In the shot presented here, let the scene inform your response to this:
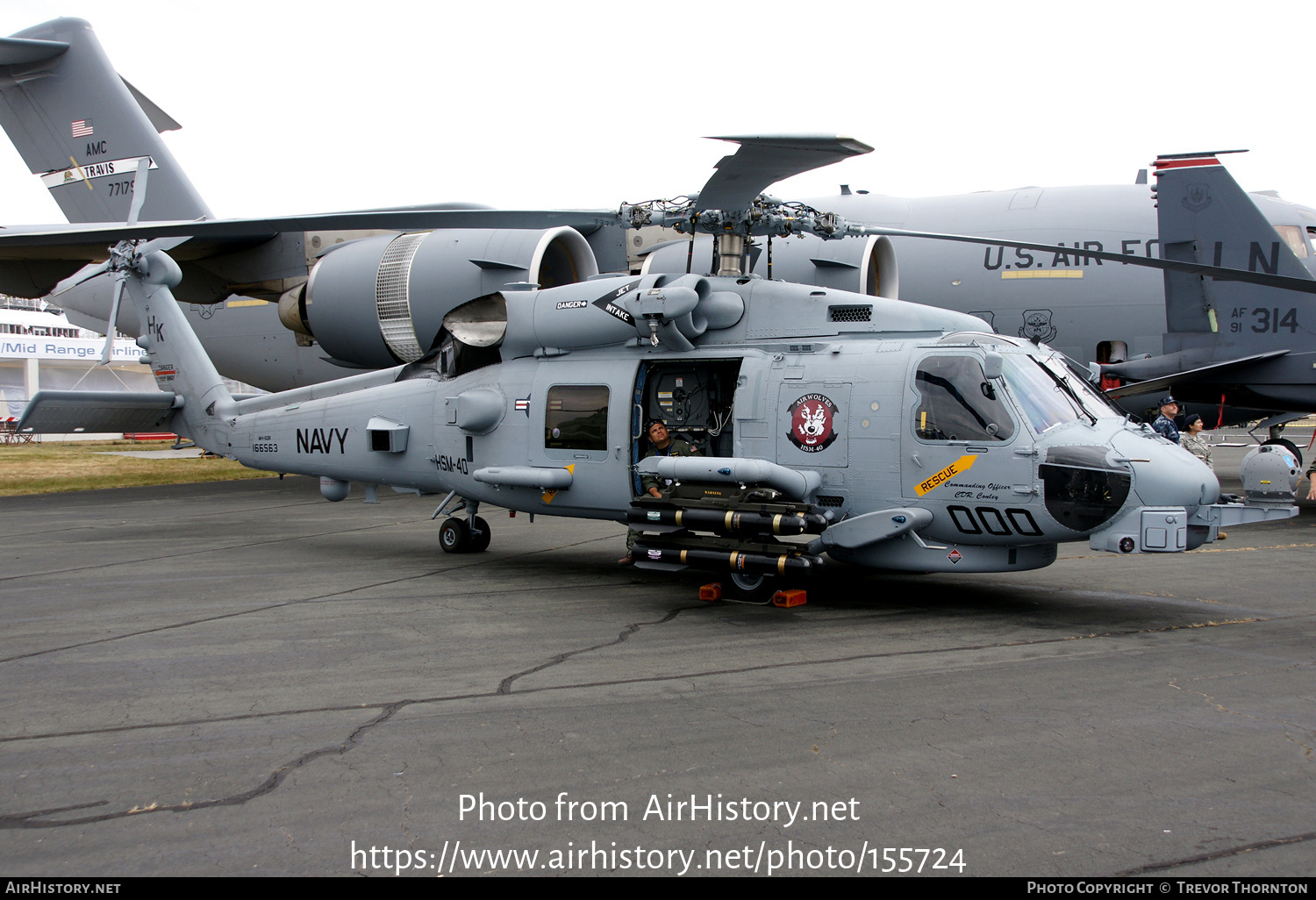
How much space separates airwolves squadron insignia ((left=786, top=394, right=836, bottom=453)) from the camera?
7.66 m

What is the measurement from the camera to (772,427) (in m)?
7.88

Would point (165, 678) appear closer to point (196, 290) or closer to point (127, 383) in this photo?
point (196, 290)

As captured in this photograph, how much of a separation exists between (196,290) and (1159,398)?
16.9 m

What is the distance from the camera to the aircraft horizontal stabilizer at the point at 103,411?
39.3 ft

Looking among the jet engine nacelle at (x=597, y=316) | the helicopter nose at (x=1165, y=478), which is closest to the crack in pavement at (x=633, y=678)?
the helicopter nose at (x=1165, y=478)

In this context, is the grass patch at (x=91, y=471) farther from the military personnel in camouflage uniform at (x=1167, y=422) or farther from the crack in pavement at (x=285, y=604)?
the military personnel in camouflage uniform at (x=1167, y=422)

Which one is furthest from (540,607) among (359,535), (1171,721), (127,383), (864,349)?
(127,383)

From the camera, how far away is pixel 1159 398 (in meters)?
14.6

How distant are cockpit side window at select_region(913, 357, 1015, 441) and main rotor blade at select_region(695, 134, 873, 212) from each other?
1.86 metres

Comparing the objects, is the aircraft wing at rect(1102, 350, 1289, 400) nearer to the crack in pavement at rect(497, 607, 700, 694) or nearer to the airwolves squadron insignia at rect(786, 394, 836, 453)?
the airwolves squadron insignia at rect(786, 394, 836, 453)

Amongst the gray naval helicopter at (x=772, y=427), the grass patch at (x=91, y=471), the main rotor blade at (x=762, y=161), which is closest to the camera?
the main rotor blade at (x=762, y=161)

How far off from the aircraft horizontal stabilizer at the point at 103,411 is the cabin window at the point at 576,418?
5.98 metres

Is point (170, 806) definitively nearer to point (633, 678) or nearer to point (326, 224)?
point (633, 678)

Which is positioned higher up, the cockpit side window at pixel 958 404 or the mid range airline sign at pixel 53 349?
the mid range airline sign at pixel 53 349
